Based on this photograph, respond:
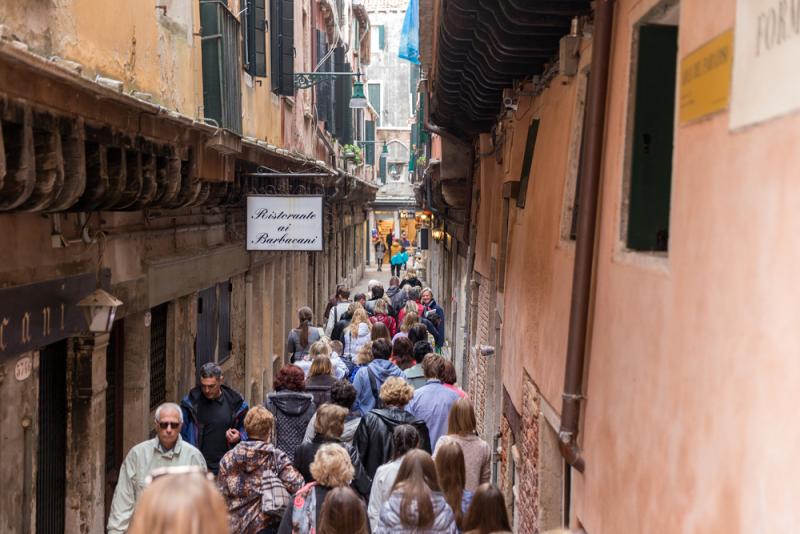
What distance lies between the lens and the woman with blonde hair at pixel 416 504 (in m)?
5.60

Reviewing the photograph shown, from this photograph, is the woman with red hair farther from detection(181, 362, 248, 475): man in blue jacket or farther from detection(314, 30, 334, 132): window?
detection(314, 30, 334, 132): window

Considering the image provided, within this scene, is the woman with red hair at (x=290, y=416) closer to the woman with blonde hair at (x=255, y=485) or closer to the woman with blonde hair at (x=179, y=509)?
the woman with blonde hair at (x=255, y=485)

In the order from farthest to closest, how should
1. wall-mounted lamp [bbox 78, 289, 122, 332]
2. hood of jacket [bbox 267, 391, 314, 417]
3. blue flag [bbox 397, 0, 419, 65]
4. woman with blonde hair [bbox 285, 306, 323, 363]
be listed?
blue flag [bbox 397, 0, 419, 65], woman with blonde hair [bbox 285, 306, 323, 363], hood of jacket [bbox 267, 391, 314, 417], wall-mounted lamp [bbox 78, 289, 122, 332]

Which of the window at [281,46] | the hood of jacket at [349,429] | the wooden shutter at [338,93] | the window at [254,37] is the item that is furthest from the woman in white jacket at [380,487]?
the wooden shutter at [338,93]

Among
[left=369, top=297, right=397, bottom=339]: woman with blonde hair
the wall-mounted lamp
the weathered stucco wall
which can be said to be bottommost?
[left=369, top=297, right=397, bottom=339]: woman with blonde hair

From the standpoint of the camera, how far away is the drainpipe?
4.93 metres

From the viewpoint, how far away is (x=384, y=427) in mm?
7574

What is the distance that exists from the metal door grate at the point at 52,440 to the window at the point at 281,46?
8795 millimetres

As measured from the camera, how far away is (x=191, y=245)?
37.0 feet

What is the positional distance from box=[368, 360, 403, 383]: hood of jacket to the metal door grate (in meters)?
2.97

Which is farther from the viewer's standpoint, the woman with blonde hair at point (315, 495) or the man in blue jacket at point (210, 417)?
the man in blue jacket at point (210, 417)

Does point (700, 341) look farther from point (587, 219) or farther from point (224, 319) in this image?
point (224, 319)

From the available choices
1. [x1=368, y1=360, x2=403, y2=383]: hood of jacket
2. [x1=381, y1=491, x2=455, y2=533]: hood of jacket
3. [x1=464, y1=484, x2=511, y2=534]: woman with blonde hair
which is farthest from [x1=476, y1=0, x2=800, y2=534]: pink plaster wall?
[x1=368, y1=360, x2=403, y2=383]: hood of jacket

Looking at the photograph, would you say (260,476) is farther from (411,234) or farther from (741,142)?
(411,234)
